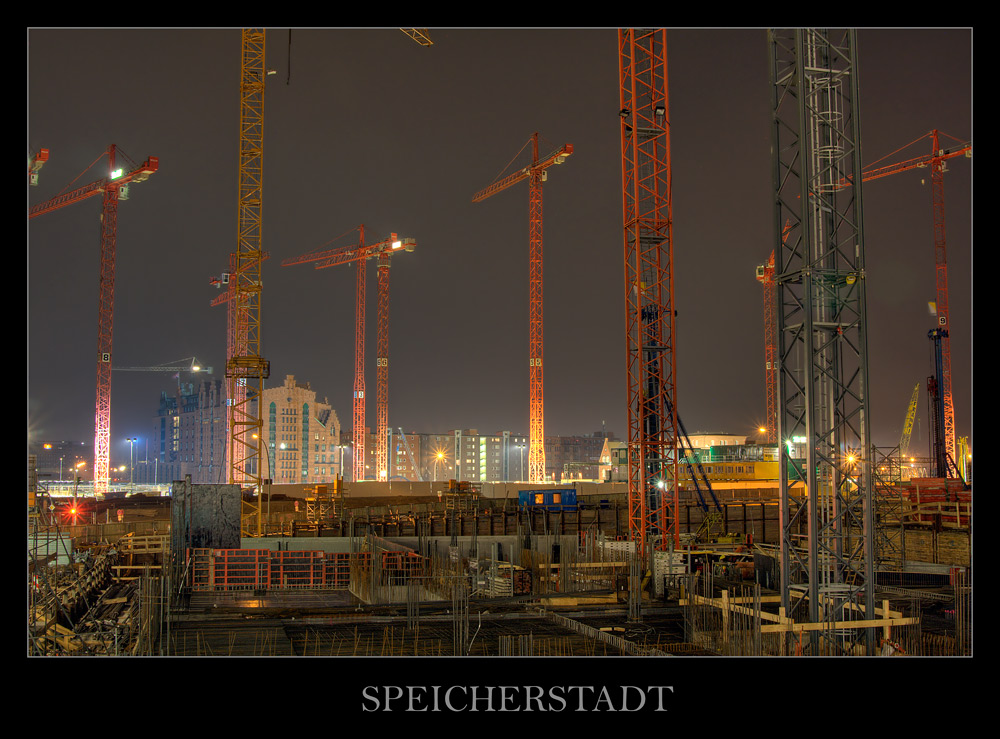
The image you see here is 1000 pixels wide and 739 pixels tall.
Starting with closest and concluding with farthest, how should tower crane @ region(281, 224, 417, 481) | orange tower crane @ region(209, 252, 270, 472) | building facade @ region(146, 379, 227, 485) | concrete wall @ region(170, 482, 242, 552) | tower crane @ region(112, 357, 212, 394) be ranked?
1. concrete wall @ region(170, 482, 242, 552)
2. orange tower crane @ region(209, 252, 270, 472)
3. tower crane @ region(281, 224, 417, 481)
4. building facade @ region(146, 379, 227, 485)
5. tower crane @ region(112, 357, 212, 394)

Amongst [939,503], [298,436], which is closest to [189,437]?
[298,436]

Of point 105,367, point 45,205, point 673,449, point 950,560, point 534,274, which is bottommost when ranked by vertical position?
point 950,560

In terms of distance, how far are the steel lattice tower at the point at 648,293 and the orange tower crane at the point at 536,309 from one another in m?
35.3

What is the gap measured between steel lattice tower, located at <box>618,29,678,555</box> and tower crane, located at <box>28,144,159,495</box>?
49532 millimetres

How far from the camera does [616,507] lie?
40062 mm

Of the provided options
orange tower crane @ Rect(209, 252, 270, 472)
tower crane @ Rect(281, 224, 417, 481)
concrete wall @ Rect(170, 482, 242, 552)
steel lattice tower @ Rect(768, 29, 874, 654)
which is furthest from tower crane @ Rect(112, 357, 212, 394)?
steel lattice tower @ Rect(768, 29, 874, 654)

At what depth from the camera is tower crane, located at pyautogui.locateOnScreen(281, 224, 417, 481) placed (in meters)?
84.7

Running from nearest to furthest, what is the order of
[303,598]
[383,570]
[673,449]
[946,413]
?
1. [303,598]
2. [383,570]
3. [673,449]
4. [946,413]

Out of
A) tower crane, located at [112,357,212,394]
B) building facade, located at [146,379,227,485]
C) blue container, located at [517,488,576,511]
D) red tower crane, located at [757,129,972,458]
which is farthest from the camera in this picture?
tower crane, located at [112,357,212,394]

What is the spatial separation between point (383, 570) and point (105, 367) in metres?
53.4

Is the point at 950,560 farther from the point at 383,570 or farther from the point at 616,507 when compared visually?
the point at 383,570

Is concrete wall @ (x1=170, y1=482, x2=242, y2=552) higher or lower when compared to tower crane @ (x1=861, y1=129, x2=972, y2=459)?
lower

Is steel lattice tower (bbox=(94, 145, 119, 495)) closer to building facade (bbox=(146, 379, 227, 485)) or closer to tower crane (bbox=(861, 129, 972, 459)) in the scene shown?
tower crane (bbox=(861, 129, 972, 459))
